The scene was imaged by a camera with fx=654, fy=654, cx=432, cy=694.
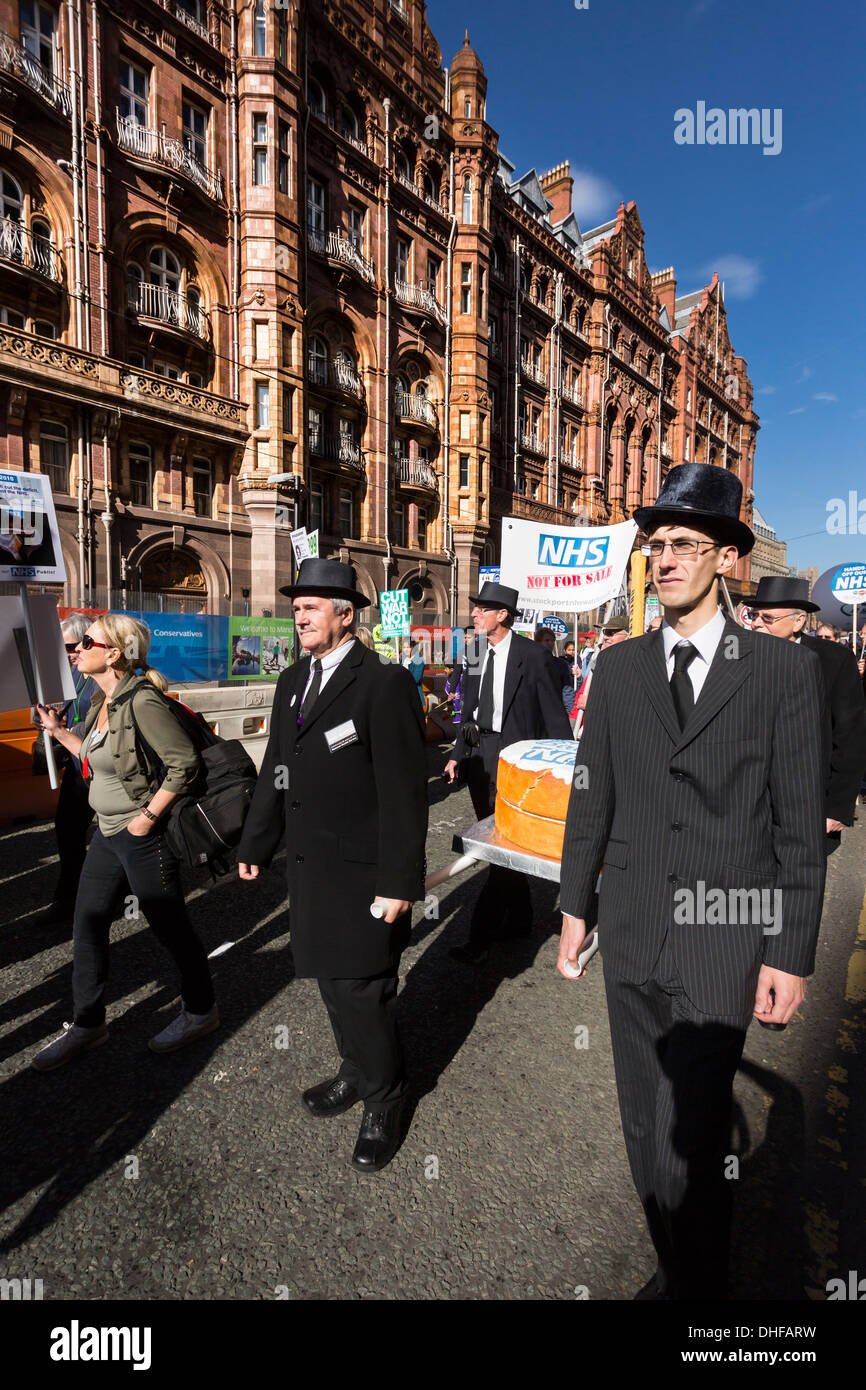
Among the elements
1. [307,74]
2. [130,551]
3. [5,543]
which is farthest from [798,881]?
[307,74]

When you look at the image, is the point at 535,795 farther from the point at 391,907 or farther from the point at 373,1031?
the point at 373,1031

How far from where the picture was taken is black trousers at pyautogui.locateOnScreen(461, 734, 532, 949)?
13.4 ft

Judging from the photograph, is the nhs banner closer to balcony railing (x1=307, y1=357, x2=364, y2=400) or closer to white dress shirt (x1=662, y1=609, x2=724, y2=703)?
white dress shirt (x1=662, y1=609, x2=724, y2=703)

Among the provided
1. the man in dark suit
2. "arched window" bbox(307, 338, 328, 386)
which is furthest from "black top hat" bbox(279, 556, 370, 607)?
"arched window" bbox(307, 338, 328, 386)

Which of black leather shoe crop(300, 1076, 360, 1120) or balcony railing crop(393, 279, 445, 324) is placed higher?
balcony railing crop(393, 279, 445, 324)

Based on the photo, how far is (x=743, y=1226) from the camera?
219cm

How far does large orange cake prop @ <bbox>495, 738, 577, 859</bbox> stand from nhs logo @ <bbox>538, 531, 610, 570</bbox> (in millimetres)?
3252

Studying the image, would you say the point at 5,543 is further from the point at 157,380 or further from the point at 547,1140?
the point at 157,380

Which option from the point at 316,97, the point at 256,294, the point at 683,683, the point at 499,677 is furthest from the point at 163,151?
the point at 683,683

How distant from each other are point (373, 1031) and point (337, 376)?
2479cm

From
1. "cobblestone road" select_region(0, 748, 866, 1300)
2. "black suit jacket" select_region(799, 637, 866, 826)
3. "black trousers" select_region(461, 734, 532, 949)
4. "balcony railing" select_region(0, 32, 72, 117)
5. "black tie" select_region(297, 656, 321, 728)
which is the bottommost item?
"cobblestone road" select_region(0, 748, 866, 1300)

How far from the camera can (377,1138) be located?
248 centimetres

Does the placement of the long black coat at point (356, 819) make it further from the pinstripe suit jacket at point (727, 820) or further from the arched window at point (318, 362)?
the arched window at point (318, 362)

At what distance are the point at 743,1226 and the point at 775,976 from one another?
3.93 feet
